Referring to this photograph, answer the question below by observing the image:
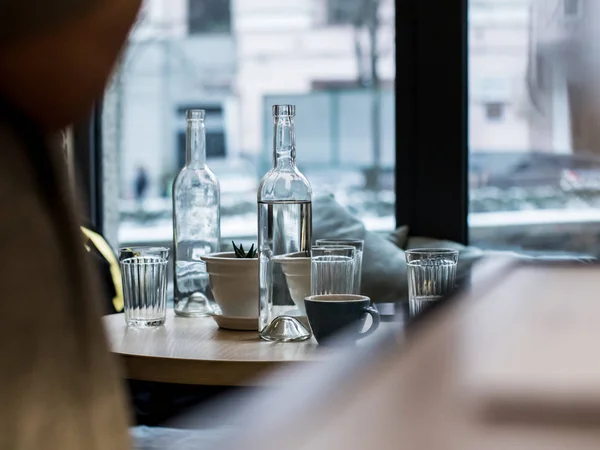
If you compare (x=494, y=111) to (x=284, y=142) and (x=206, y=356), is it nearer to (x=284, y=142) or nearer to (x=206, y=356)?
(x=284, y=142)

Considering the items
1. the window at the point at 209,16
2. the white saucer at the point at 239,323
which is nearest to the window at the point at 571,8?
the window at the point at 209,16

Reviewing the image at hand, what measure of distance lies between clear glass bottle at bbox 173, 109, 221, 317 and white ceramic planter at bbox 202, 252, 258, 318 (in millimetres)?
164

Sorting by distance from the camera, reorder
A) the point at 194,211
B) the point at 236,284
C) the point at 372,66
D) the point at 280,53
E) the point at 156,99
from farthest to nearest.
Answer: the point at 156,99 < the point at 280,53 < the point at 372,66 < the point at 194,211 < the point at 236,284

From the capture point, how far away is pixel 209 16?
3539 mm

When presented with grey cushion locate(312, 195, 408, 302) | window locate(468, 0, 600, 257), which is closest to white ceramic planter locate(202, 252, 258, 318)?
grey cushion locate(312, 195, 408, 302)

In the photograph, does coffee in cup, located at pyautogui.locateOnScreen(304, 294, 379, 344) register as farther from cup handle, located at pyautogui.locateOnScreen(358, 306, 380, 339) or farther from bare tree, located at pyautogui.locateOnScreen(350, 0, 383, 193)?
bare tree, located at pyautogui.locateOnScreen(350, 0, 383, 193)

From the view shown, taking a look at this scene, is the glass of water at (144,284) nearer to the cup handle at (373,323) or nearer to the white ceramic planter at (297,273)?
the white ceramic planter at (297,273)

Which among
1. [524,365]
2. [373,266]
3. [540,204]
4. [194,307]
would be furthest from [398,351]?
[540,204]

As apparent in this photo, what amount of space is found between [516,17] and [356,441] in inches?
114

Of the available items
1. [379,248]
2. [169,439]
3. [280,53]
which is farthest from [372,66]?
[169,439]

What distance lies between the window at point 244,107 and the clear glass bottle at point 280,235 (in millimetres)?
1571

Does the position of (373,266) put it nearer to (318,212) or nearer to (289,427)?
(318,212)

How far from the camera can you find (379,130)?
3287mm

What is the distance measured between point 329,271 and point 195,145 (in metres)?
0.51
